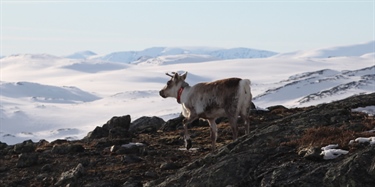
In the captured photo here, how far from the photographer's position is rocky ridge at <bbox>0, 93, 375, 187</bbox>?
39.5 feet

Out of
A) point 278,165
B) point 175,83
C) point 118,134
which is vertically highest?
point 175,83

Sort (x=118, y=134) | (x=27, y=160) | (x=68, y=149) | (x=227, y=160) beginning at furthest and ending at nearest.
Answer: (x=118, y=134) → (x=68, y=149) → (x=27, y=160) → (x=227, y=160)

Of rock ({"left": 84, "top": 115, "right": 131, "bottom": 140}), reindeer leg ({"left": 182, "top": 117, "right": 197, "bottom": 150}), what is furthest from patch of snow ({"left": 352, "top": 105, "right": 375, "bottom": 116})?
rock ({"left": 84, "top": 115, "right": 131, "bottom": 140})

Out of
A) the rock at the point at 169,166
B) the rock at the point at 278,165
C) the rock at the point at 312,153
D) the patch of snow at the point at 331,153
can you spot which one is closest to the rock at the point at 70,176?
the rock at the point at 169,166

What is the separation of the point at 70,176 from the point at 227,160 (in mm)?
5974

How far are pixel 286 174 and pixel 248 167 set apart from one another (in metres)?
1.21

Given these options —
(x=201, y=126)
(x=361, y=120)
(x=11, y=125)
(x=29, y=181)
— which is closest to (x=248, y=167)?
(x=361, y=120)

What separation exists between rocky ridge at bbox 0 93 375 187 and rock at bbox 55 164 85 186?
3 centimetres

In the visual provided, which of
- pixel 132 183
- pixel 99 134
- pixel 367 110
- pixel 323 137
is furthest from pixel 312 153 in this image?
pixel 99 134

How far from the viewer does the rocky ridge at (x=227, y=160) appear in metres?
12.0

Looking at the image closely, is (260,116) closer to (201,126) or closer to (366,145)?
(201,126)

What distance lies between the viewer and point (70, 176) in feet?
57.3

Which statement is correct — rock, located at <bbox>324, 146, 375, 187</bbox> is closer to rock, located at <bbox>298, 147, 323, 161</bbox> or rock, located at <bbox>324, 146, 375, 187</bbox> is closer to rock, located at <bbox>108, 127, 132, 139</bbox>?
rock, located at <bbox>298, 147, 323, 161</bbox>

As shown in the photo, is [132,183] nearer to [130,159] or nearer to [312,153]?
[130,159]
